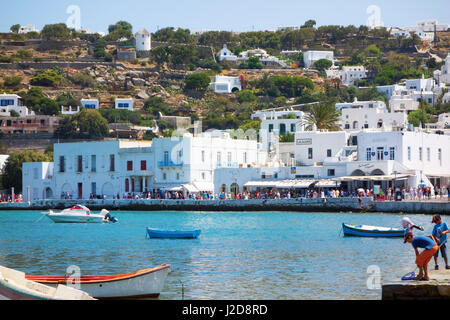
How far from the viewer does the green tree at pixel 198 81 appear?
164000 millimetres

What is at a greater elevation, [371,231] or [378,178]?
[378,178]

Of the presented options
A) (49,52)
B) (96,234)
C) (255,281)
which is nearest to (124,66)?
(49,52)

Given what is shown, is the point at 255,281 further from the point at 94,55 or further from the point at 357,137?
the point at 94,55

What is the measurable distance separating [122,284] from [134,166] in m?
56.2

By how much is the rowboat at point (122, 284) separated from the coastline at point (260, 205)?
36282mm

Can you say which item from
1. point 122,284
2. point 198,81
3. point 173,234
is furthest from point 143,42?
point 122,284

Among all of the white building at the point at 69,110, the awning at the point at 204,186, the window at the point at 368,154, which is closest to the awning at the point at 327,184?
the window at the point at 368,154

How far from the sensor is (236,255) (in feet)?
107

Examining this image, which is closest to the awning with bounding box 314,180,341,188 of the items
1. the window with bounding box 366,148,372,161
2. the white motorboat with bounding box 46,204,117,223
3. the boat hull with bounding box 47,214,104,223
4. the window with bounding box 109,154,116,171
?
the window with bounding box 366,148,372,161

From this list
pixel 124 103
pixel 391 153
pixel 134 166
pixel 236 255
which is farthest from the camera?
pixel 124 103

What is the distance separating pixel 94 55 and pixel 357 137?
4940 inches

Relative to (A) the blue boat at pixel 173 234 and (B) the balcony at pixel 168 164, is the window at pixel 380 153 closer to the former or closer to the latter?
(B) the balcony at pixel 168 164

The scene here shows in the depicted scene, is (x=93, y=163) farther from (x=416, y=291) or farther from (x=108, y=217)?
(x=416, y=291)

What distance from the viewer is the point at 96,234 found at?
4619cm
